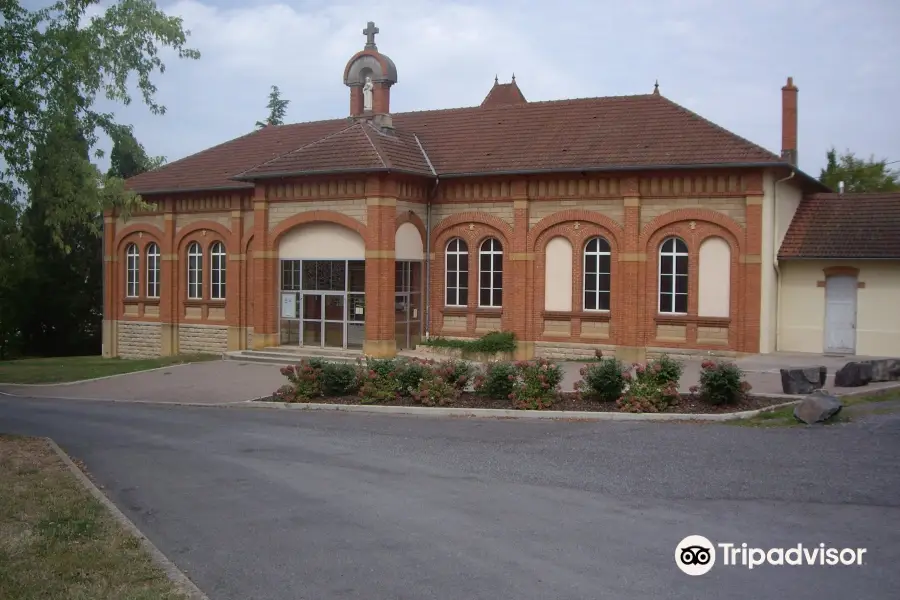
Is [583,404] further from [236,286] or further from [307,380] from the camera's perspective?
[236,286]

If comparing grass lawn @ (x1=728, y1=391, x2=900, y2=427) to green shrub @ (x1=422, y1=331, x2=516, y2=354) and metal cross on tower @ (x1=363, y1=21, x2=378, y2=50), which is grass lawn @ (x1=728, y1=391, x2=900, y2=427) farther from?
metal cross on tower @ (x1=363, y1=21, x2=378, y2=50)

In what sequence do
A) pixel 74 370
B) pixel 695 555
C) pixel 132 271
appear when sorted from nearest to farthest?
pixel 695 555
pixel 74 370
pixel 132 271

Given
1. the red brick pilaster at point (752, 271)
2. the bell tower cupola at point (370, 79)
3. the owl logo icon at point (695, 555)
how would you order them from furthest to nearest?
the bell tower cupola at point (370, 79) → the red brick pilaster at point (752, 271) → the owl logo icon at point (695, 555)

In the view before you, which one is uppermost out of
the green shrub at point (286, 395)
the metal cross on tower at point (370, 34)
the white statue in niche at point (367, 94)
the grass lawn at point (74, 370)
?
the metal cross on tower at point (370, 34)

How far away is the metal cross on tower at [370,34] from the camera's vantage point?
31.7 metres

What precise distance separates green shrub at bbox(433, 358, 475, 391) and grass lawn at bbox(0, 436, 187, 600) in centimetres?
871

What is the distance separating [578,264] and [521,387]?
9.86 metres

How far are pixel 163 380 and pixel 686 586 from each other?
20650 millimetres

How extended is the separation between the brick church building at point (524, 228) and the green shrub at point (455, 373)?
27.0 feet

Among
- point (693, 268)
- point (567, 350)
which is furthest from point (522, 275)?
point (693, 268)

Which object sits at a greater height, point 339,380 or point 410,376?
point 410,376

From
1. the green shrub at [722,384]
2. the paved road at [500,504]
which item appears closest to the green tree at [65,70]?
the paved road at [500,504]

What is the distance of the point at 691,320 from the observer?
84.3 ft

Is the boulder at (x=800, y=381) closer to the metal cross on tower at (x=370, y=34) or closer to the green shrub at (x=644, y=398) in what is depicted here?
the green shrub at (x=644, y=398)
